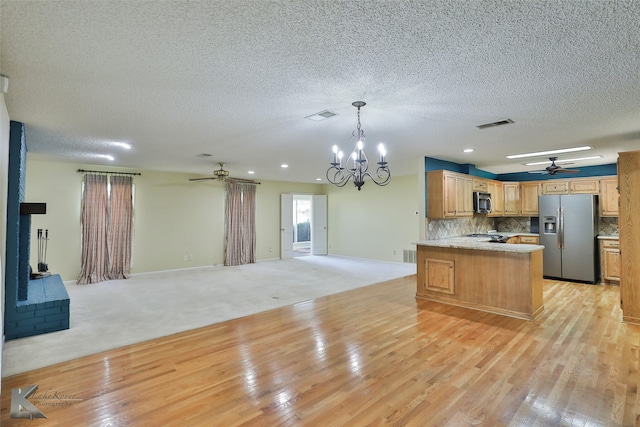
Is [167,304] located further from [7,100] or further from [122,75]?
[122,75]

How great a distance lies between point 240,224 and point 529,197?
23.8ft

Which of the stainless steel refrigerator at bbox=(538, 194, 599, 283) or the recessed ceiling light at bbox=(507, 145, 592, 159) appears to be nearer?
the recessed ceiling light at bbox=(507, 145, 592, 159)

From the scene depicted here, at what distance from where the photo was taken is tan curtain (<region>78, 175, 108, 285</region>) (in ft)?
21.7

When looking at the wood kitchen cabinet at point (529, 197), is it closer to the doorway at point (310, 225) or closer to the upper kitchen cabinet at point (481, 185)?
the upper kitchen cabinet at point (481, 185)

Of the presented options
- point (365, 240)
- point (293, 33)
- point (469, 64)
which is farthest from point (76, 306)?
point (365, 240)

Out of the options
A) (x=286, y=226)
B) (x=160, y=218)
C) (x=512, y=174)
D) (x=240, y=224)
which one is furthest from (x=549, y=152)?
(x=160, y=218)

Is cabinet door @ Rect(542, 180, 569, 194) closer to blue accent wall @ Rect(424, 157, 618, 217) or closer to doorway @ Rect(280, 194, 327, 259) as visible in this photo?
blue accent wall @ Rect(424, 157, 618, 217)

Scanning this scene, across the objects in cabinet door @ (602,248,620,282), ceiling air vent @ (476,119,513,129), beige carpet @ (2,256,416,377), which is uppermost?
ceiling air vent @ (476,119,513,129)

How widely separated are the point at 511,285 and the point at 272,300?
136 inches

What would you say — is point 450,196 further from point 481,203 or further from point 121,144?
point 121,144

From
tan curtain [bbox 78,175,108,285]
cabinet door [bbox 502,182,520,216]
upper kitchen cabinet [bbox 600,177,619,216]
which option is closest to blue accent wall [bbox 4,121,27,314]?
tan curtain [bbox 78,175,108,285]

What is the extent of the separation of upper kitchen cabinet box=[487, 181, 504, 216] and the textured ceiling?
2.89 metres

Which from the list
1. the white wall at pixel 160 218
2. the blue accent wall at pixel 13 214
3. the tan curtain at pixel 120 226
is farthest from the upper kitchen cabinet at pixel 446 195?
the tan curtain at pixel 120 226

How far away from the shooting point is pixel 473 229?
23.8 ft
